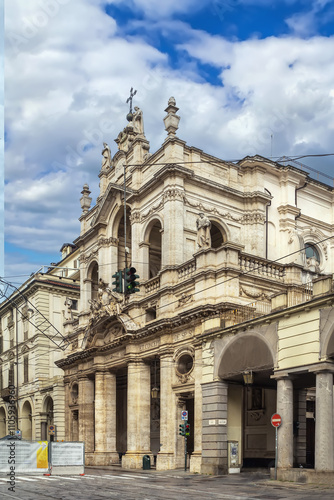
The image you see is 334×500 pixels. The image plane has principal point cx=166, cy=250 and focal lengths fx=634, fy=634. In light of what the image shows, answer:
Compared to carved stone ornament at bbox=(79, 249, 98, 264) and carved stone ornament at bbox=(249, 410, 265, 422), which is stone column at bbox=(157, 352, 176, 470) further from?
carved stone ornament at bbox=(79, 249, 98, 264)

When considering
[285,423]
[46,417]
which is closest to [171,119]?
[285,423]

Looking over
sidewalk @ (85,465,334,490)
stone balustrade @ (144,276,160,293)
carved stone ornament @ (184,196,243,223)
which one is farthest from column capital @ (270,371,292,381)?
carved stone ornament @ (184,196,243,223)

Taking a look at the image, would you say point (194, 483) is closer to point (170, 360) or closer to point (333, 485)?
point (333, 485)

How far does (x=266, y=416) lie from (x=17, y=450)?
1199 centimetres

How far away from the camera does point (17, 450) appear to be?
29125mm

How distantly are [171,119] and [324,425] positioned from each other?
879 inches

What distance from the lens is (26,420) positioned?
61.2 meters

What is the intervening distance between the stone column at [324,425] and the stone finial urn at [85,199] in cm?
3223

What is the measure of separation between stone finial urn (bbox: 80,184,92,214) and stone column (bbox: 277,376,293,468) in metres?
30.2

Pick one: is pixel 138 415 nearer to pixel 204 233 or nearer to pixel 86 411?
pixel 86 411

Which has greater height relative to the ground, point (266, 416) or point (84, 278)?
point (84, 278)

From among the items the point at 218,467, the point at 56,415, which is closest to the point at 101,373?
the point at 56,415

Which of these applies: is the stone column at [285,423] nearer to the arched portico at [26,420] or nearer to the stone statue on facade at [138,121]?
the stone statue on facade at [138,121]

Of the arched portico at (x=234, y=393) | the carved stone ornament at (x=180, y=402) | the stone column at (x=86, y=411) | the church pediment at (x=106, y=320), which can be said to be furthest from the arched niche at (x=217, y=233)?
the stone column at (x=86, y=411)
